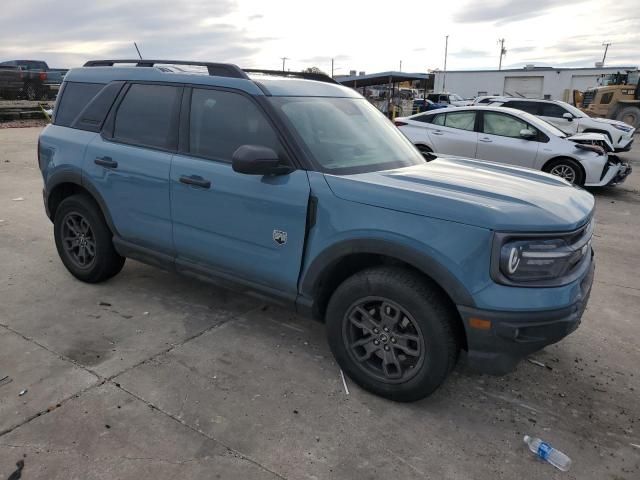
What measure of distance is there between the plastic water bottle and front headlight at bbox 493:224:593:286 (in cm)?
84

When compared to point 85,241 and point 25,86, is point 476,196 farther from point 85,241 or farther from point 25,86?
point 25,86

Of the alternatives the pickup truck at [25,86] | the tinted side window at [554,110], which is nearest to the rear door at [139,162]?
the tinted side window at [554,110]

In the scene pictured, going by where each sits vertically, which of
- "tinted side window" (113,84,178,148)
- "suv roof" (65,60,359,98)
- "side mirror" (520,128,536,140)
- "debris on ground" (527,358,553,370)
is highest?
"suv roof" (65,60,359,98)

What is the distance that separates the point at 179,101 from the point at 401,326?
225cm

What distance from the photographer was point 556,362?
3.50 m

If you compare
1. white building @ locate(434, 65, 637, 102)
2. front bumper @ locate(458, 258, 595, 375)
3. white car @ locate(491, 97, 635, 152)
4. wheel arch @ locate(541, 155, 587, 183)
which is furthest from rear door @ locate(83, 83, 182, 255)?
white building @ locate(434, 65, 637, 102)

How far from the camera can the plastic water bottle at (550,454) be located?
8.28 ft

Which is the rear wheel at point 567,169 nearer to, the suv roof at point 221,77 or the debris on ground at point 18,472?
the suv roof at point 221,77

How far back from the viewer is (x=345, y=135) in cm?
349

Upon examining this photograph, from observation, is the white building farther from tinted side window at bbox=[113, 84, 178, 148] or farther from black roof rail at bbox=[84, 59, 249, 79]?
tinted side window at bbox=[113, 84, 178, 148]

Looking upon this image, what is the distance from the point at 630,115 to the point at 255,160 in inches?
1035

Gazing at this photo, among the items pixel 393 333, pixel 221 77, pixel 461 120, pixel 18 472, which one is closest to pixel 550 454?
pixel 393 333

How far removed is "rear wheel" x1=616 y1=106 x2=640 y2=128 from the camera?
2362 cm

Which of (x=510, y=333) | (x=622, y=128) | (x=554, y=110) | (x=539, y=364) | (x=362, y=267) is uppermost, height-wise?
(x=554, y=110)
